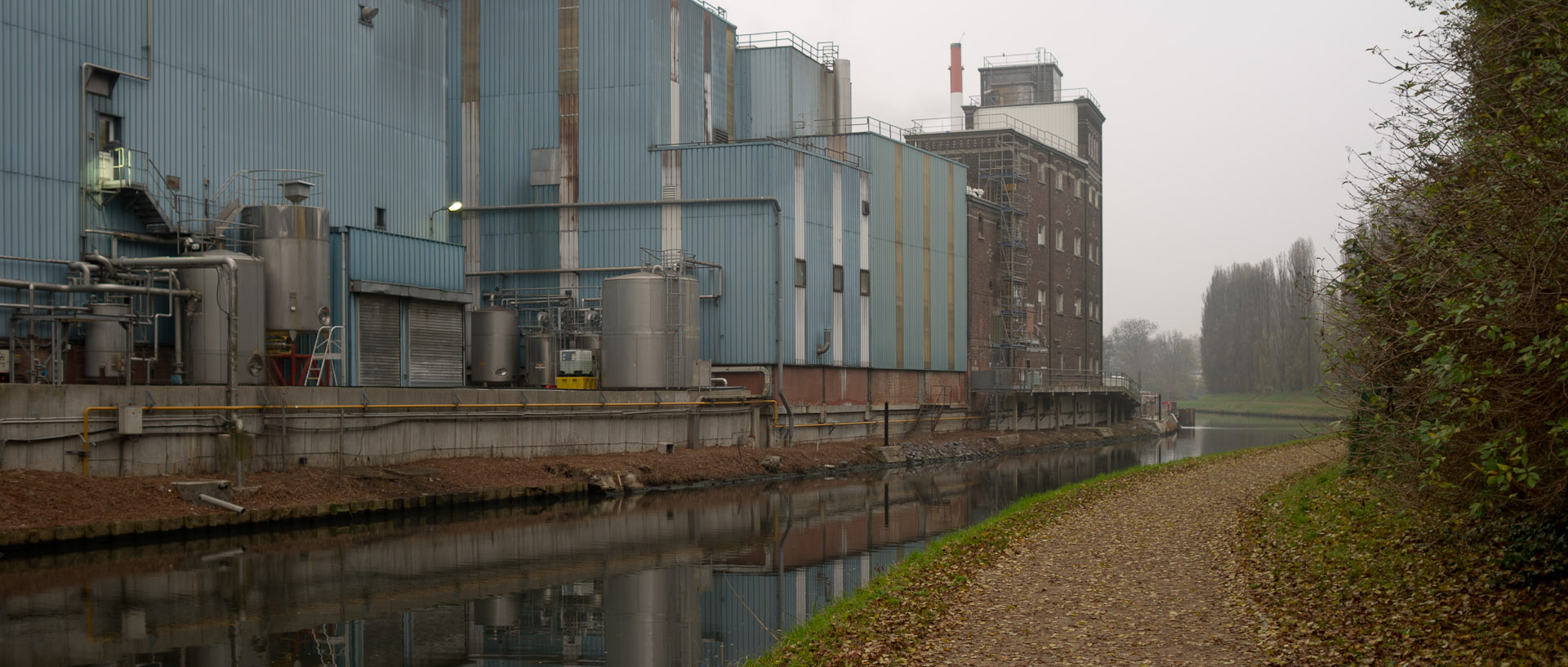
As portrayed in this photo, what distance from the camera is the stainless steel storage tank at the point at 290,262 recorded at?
99.9 feet

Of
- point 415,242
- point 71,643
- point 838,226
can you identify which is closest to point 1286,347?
point 838,226

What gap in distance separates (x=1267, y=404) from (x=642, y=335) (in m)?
85.9

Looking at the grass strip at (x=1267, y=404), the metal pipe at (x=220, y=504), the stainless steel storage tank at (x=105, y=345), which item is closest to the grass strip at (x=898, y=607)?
the metal pipe at (x=220, y=504)

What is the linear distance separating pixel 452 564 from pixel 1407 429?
13954 mm

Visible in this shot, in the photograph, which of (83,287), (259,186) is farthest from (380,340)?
(83,287)

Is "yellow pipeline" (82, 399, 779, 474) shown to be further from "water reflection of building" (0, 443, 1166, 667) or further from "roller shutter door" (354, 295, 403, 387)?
"roller shutter door" (354, 295, 403, 387)

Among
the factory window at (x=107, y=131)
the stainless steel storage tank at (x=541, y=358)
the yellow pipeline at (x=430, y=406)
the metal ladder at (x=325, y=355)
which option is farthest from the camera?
the stainless steel storage tank at (x=541, y=358)

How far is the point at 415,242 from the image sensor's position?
1403 inches

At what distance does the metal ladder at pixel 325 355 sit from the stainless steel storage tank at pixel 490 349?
7941 mm

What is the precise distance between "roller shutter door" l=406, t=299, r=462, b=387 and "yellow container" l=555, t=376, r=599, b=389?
10.5ft

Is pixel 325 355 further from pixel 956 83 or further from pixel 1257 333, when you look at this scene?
pixel 1257 333

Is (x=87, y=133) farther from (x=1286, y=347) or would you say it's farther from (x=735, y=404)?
(x=1286, y=347)

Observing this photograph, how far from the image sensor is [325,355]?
30.8 m

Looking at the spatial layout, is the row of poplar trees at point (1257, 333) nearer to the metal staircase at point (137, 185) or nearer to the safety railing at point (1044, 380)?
the safety railing at point (1044, 380)
